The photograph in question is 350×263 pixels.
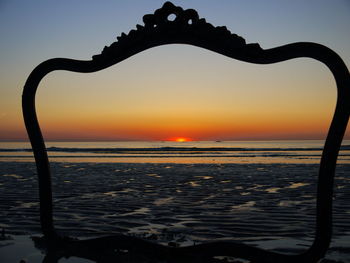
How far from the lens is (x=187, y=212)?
612cm

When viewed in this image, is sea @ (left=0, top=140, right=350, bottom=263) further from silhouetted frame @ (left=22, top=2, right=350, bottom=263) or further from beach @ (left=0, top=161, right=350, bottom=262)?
silhouetted frame @ (left=22, top=2, right=350, bottom=263)

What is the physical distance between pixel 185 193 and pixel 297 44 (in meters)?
5.86

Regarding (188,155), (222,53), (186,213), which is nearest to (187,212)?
(186,213)

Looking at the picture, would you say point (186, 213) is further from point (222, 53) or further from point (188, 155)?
point (188, 155)

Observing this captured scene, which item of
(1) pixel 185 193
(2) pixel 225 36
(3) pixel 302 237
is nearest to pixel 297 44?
(2) pixel 225 36

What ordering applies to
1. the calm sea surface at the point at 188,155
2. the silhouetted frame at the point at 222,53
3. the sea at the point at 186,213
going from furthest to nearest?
the calm sea surface at the point at 188,155, the sea at the point at 186,213, the silhouetted frame at the point at 222,53

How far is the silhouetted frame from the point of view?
9.57 feet

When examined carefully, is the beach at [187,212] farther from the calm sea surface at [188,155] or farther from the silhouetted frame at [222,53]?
the calm sea surface at [188,155]

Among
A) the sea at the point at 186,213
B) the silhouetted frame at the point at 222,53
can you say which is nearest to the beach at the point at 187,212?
the sea at the point at 186,213

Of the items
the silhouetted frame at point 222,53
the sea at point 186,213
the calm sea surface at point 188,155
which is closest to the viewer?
the silhouetted frame at point 222,53

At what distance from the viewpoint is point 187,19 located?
3258mm

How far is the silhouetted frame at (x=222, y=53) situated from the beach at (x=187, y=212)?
31.2 inches

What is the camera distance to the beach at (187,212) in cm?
450

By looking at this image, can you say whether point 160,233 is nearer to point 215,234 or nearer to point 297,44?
point 215,234
